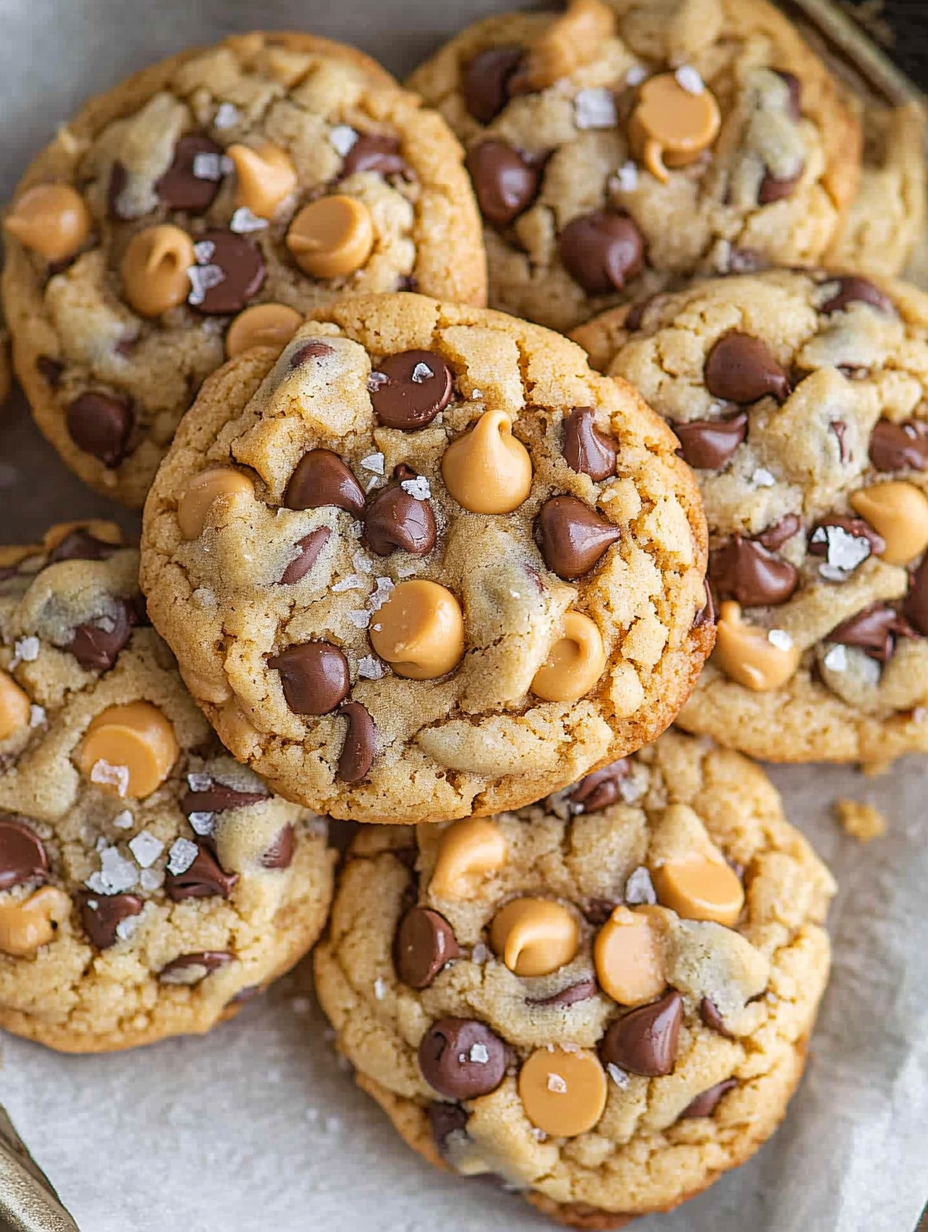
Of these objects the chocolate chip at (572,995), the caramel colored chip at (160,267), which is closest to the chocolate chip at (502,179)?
the caramel colored chip at (160,267)

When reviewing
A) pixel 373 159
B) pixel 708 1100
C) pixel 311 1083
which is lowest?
pixel 311 1083

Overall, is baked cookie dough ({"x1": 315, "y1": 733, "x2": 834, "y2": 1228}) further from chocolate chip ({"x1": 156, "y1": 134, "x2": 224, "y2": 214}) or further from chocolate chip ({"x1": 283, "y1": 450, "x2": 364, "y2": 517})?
chocolate chip ({"x1": 156, "y1": 134, "x2": 224, "y2": 214})

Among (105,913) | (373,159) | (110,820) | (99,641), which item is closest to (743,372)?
(373,159)

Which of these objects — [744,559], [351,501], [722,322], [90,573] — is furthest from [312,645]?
[722,322]

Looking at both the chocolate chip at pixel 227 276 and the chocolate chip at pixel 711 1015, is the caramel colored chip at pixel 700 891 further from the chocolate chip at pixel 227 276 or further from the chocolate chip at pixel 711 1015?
the chocolate chip at pixel 227 276

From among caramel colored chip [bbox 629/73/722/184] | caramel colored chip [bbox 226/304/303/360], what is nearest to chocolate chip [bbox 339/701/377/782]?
caramel colored chip [bbox 226/304/303/360]

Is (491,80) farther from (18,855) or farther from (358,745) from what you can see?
(18,855)
